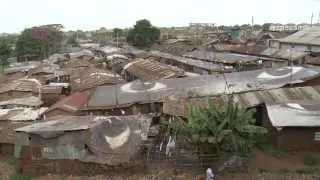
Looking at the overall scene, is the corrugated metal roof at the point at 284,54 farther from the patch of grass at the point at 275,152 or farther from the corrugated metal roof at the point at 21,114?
the corrugated metal roof at the point at 21,114

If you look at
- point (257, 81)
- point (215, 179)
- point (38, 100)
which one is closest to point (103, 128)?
point (215, 179)

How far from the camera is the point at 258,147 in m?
16.7

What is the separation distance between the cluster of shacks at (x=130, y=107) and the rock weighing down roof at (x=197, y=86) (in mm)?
50

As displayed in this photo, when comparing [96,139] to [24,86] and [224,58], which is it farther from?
[224,58]

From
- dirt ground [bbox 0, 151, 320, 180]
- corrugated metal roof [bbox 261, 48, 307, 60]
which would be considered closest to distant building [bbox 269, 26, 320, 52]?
corrugated metal roof [bbox 261, 48, 307, 60]

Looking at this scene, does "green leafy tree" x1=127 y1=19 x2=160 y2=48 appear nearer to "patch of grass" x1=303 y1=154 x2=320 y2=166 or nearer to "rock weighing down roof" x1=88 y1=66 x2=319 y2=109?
"rock weighing down roof" x1=88 y1=66 x2=319 y2=109

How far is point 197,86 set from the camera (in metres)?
23.1

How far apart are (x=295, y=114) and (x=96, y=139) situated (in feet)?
24.9

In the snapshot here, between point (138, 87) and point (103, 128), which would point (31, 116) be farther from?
point (103, 128)

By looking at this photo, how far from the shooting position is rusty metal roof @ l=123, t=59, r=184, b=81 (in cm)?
2958

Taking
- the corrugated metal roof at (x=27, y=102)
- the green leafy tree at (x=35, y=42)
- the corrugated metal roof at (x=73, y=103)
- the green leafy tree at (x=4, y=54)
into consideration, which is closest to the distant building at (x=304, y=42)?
the corrugated metal roof at (x=73, y=103)

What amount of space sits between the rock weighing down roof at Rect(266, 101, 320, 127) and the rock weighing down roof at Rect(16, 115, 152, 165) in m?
4.97

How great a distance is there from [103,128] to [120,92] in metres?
7.77

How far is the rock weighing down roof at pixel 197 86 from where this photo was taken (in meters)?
21.8
